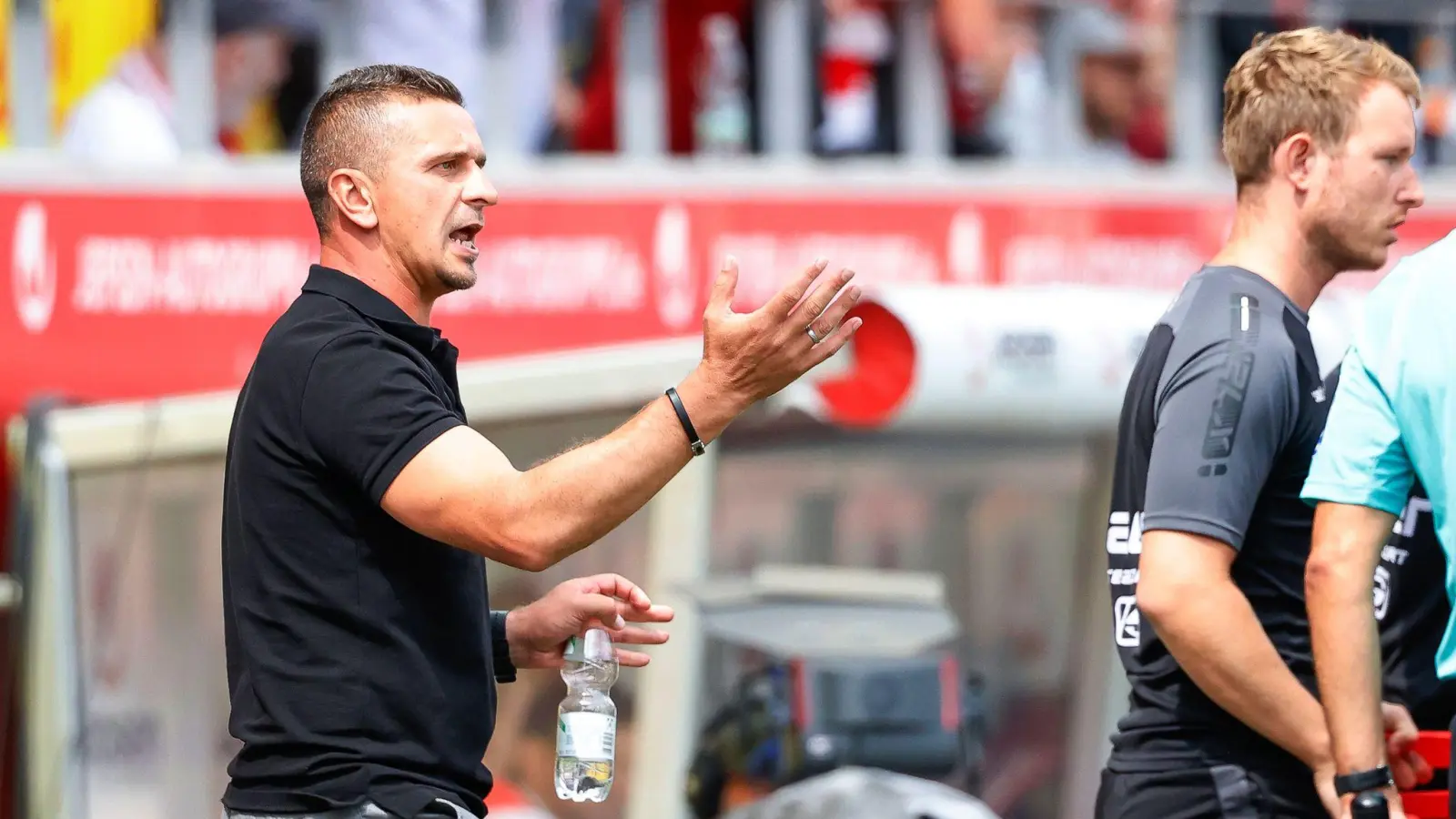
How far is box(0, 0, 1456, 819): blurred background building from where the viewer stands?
5938mm

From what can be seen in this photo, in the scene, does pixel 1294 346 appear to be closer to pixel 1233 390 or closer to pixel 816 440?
pixel 1233 390

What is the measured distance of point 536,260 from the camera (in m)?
7.42

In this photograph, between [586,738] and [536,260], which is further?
[536,260]

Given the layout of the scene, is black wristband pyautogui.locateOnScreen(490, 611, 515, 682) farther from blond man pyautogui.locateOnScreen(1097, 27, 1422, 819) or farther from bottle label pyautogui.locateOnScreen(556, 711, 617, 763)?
blond man pyautogui.locateOnScreen(1097, 27, 1422, 819)

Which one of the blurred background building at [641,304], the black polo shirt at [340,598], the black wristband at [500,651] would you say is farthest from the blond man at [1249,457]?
the blurred background building at [641,304]

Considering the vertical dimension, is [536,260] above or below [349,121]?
below

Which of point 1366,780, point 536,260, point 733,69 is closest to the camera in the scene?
point 1366,780

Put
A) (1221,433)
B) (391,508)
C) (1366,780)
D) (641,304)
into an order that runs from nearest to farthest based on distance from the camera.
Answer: (391,508) → (1366,780) → (1221,433) → (641,304)

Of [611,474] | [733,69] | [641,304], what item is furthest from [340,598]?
[733,69]

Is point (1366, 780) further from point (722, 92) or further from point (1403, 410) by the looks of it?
point (722, 92)

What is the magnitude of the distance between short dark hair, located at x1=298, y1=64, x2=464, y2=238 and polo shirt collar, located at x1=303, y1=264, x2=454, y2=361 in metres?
0.08

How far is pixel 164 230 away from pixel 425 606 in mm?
4593

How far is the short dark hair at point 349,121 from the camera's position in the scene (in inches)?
107

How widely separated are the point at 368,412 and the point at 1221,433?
3.66ft
